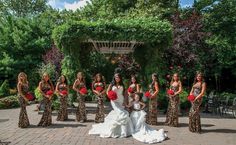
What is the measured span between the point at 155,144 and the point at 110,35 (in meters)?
7.49

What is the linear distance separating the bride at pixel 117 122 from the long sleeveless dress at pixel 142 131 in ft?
0.67

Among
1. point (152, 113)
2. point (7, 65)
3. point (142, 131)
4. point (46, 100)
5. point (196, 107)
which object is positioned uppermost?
point (7, 65)

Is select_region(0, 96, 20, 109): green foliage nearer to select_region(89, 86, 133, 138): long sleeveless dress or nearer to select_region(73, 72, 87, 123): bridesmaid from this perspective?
select_region(73, 72, 87, 123): bridesmaid

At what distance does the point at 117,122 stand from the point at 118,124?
87mm

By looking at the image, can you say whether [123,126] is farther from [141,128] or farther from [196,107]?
[196,107]

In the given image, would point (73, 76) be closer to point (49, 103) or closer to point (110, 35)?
point (110, 35)

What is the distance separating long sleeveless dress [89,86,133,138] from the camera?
1040 centimetres

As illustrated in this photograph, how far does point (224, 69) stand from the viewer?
89.0 feet

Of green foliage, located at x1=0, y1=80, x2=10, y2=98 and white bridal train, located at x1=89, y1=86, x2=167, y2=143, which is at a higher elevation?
green foliage, located at x1=0, y1=80, x2=10, y2=98

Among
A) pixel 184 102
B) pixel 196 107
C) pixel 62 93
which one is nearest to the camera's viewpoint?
pixel 196 107

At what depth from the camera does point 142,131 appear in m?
10.5

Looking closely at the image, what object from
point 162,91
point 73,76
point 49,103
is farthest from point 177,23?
point 49,103

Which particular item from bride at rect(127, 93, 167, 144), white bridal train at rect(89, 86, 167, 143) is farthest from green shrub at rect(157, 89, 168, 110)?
white bridal train at rect(89, 86, 167, 143)

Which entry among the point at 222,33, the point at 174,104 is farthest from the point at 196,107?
the point at 222,33
